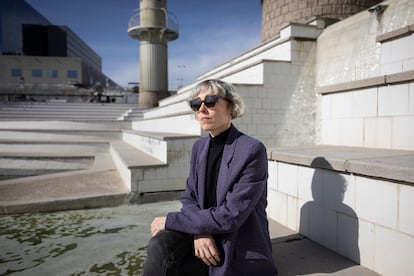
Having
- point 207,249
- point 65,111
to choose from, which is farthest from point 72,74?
point 207,249

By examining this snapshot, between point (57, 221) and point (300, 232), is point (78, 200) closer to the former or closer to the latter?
point (57, 221)

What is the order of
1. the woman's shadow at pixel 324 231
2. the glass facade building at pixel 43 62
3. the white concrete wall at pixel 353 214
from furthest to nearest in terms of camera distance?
1. the glass facade building at pixel 43 62
2. the woman's shadow at pixel 324 231
3. the white concrete wall at pixel 353 214

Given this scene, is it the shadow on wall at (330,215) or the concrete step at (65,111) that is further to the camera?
the concrete step at (65,111)

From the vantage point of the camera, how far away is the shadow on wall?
7.11 feet

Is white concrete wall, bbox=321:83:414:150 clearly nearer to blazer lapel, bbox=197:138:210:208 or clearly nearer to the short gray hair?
the short gray hair

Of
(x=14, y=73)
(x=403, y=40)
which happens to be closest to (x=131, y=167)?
Answer: (x=403, y=40)

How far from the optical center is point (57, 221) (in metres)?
4.75

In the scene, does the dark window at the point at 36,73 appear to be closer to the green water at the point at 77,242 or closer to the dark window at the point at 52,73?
the dark window at the point at 52,73

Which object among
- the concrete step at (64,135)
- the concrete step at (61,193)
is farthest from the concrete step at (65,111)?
the concrete step at (61,193)

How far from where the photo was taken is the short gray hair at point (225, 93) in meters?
1.99

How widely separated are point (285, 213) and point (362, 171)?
104 cm

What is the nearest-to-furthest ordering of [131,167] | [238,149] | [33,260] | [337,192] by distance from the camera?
[238,149] < [337,192] < [33,260] < [131,167]

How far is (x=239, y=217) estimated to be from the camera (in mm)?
1698

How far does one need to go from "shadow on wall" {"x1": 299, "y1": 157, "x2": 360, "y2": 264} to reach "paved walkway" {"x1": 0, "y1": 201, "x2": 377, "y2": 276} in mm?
77
